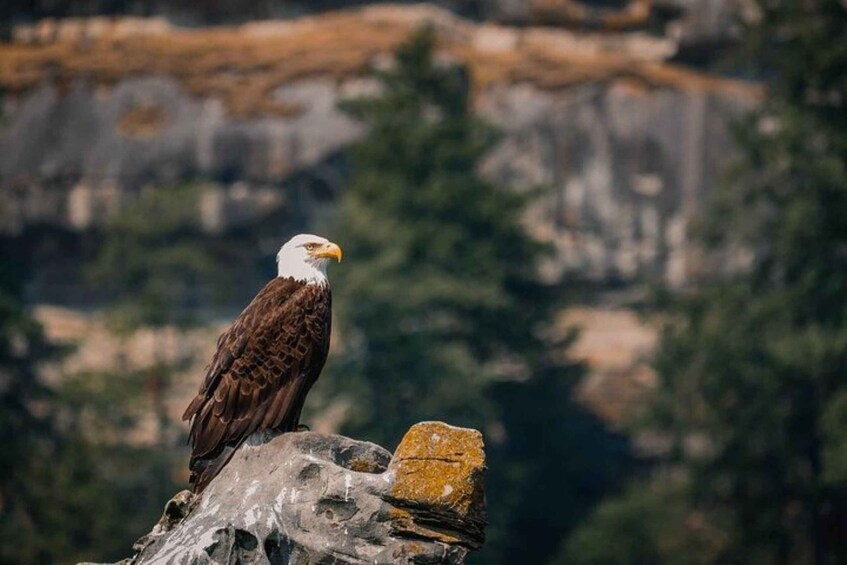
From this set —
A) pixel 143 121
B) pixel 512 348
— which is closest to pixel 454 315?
pixel 512 348

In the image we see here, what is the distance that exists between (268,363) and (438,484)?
6.86ft

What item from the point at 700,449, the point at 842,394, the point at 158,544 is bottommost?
the point at 700,449

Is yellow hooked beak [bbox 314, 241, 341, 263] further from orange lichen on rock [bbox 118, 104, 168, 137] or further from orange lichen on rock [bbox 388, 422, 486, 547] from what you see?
orange lichen on rock [bbox 118, 104, 168, 137]

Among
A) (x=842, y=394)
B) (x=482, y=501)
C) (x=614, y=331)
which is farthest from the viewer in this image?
(x=614, y=331)

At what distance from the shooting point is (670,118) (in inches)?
1999

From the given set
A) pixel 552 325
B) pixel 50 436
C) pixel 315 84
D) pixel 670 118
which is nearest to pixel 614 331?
pixel 552 325

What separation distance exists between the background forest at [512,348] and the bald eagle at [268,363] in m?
25.3

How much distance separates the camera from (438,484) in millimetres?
11070

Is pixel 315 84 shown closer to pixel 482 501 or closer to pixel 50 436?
pixel 50 436

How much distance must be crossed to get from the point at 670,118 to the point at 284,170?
9.47 m

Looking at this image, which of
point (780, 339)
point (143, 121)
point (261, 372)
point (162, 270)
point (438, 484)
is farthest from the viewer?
point (143, 121)

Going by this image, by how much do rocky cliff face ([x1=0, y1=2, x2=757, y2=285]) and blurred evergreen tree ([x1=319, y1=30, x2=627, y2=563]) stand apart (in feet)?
11.2

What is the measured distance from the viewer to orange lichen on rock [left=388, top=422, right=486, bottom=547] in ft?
36.3

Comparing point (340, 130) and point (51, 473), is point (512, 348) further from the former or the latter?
point (51, 473)
